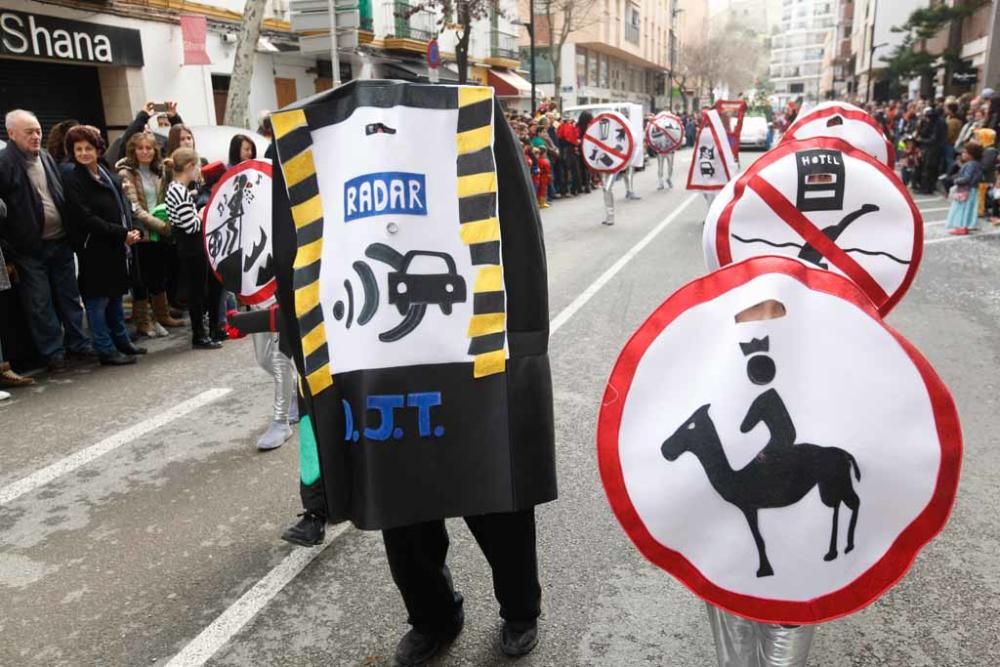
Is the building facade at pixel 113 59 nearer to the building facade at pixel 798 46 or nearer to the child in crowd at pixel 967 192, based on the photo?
the child in crowd at pixel 967 192

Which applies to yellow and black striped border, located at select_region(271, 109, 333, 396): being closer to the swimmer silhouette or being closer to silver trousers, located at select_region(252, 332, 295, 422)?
the swimmer silhouette

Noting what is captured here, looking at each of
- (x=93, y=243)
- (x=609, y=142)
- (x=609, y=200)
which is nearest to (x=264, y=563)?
(x=93, y=243)

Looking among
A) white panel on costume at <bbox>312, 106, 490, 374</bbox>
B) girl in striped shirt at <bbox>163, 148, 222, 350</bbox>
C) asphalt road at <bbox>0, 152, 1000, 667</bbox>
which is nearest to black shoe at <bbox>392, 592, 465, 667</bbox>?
asphalt road at <bbox>0, 152, 1000, 667</bbox>

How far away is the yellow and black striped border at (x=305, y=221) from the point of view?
2215 millimetres

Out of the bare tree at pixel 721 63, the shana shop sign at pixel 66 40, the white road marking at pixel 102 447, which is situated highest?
the bare tree at pixel 721 63

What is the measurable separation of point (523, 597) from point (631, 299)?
5647mm

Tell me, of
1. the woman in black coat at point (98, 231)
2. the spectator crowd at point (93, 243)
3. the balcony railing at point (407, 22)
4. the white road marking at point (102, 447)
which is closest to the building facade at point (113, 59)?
the balcony railing at point (407, 22)

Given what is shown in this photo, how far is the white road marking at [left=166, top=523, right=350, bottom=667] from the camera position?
2.81 metres

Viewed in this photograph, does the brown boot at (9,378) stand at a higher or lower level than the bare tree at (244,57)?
lower

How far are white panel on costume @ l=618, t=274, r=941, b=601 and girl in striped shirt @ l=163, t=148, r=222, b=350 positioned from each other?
5.91 meters

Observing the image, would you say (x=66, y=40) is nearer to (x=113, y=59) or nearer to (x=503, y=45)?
(x=113, y=59)

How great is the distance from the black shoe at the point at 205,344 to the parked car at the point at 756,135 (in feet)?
100

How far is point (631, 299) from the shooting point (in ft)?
26.3

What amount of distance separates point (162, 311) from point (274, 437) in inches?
148
